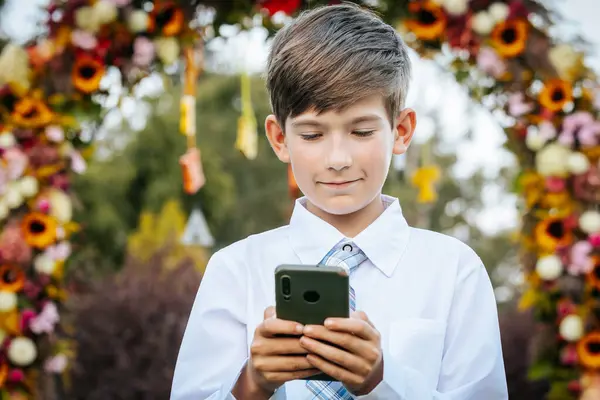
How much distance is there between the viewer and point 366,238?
6.55ft

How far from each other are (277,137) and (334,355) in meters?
0.67

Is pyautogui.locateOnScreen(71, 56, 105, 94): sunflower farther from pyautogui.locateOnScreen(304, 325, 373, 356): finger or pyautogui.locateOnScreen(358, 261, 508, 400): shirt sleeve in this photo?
pyautogui.locateOnScreen(304, 325, 373, 356): finger

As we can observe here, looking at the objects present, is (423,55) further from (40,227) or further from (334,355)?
(334,355)

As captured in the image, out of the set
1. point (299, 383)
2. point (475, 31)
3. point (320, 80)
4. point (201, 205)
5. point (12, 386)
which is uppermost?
point (320, 80)

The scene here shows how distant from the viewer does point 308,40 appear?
197 cm

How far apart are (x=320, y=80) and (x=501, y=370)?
806 mm

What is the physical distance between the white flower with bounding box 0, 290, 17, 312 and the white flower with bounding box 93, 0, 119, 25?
1.71 m

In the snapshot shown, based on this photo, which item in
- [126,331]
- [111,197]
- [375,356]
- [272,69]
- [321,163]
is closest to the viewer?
[375,356]

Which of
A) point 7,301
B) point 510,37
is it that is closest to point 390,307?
point 510,37

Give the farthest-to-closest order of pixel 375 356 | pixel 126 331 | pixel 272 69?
pixel 126 331 → pixel 272 69 → pixel 375 356

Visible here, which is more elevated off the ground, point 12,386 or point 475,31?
point 475,31

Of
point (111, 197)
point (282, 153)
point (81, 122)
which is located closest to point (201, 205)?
point (111, 197)

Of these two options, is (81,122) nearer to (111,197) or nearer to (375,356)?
(375,356)

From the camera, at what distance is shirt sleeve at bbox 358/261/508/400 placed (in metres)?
1.87
